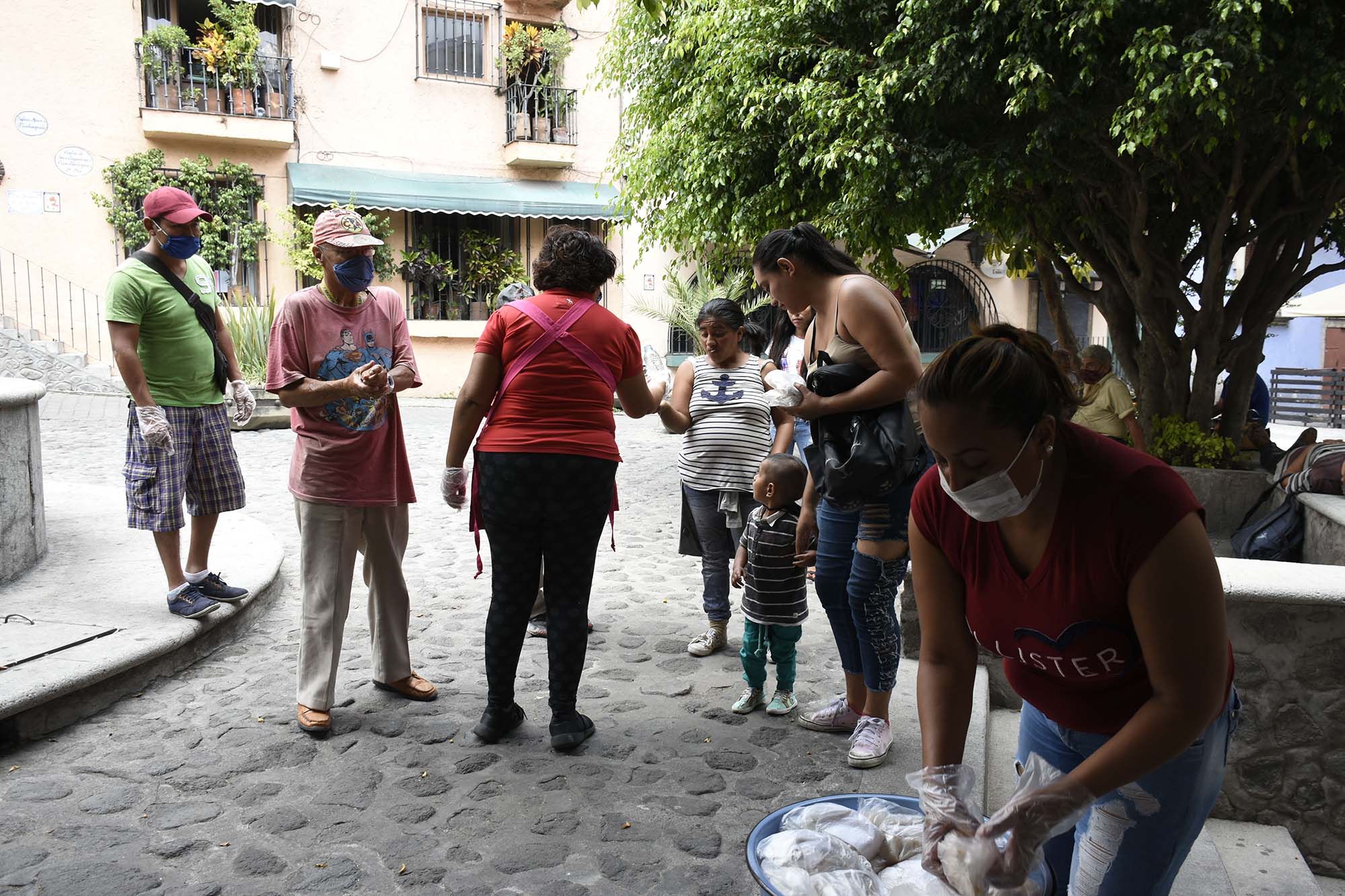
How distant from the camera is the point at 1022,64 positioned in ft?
23.5

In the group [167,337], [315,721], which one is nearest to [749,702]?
[315,721]

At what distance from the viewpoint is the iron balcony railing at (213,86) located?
57.0 feet

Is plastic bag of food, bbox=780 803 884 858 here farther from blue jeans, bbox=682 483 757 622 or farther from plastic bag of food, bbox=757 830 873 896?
blue jeans, bbox=682 483 757 622

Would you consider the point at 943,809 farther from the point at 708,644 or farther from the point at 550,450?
the point at 708,644

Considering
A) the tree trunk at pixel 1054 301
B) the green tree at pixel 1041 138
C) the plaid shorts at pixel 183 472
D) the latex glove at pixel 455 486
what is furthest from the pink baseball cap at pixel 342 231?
the tree trunk at pixel 1054 301

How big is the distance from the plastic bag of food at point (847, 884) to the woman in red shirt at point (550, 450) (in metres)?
1.84

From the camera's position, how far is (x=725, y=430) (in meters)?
5.08

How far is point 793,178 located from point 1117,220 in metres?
3.52

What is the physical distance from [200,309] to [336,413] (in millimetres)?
1477

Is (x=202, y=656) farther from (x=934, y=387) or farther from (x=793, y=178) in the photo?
(x=793, y=178)

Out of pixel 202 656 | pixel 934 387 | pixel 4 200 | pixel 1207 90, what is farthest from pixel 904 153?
pixel 4 200

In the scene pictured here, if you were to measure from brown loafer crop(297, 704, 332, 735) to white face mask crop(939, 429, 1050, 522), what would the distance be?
119 inches

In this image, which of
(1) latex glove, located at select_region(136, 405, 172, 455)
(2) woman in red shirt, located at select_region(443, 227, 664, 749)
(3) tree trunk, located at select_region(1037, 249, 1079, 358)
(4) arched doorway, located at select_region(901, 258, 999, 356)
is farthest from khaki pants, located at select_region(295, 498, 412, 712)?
(4) arched doorway, located at select_region(901, 258, 999, 356)

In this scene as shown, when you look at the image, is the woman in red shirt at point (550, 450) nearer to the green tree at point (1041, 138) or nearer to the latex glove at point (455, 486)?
the latex glove at point (455, 486)
